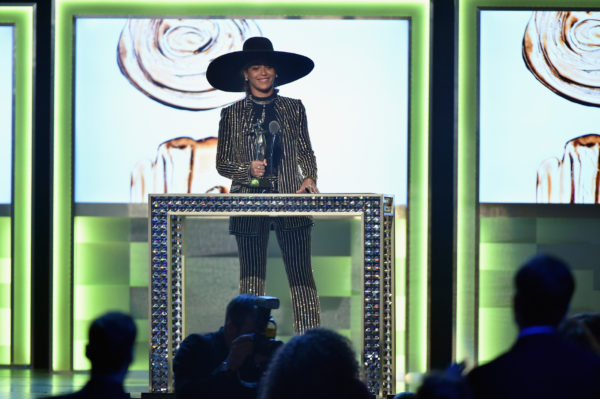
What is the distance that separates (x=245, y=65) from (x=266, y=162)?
0.68m

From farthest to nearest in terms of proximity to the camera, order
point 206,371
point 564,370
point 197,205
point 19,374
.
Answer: point 19,374 < point 197,205 < point 206,371 < point 564,370

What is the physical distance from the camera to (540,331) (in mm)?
1782

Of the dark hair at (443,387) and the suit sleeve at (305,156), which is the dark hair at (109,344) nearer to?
the dark hair at (443,387)

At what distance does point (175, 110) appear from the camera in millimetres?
5887

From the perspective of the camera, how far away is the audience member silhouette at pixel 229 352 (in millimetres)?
2846

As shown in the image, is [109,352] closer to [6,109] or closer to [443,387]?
[443,387]

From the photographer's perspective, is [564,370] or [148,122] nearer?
[564,370]

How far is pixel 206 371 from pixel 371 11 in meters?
3.61

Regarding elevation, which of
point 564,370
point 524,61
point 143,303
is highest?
point 524,61

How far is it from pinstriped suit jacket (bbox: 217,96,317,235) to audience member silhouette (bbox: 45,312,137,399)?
2.75 m

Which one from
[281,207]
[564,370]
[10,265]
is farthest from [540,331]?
[10,265]

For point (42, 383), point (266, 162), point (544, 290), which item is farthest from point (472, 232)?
point (544, 290)

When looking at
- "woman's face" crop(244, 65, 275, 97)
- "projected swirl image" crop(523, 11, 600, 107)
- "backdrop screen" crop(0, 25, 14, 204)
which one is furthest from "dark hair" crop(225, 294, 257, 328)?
"projected swirl image" crop(523, 11, 600, 107)

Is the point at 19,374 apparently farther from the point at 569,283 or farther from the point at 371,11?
the point at 569,283
